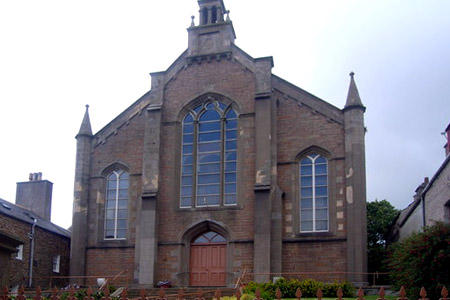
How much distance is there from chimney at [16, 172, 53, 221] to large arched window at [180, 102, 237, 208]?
446 inches

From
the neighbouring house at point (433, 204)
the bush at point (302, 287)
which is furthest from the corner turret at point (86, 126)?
the neighbouring house at point (433, 204)

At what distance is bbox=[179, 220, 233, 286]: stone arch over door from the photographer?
31781mm

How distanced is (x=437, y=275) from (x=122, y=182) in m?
19.3

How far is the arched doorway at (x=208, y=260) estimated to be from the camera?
31875mm

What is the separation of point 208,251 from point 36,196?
45.8 feet

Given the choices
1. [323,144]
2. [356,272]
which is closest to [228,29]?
[323,144]

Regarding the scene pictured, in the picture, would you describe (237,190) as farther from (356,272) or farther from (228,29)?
(228,29)

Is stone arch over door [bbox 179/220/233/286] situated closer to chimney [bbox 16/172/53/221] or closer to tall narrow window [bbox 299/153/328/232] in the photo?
tall narrow window [bbox 299/153/328/232]

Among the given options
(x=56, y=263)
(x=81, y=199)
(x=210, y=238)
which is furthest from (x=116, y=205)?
(x=210, y=238)

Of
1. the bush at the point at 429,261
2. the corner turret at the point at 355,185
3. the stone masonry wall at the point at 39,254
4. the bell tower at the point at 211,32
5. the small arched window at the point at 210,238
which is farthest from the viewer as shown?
the bell tower at the point at 211,32

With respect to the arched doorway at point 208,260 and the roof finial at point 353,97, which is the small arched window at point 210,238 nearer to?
the arched doorway at point 208,260

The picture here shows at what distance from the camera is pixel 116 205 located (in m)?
34.3

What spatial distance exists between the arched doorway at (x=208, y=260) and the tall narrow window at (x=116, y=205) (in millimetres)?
4221

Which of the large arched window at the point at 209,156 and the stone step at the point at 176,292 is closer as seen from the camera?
the stone step at the point at 176,292
